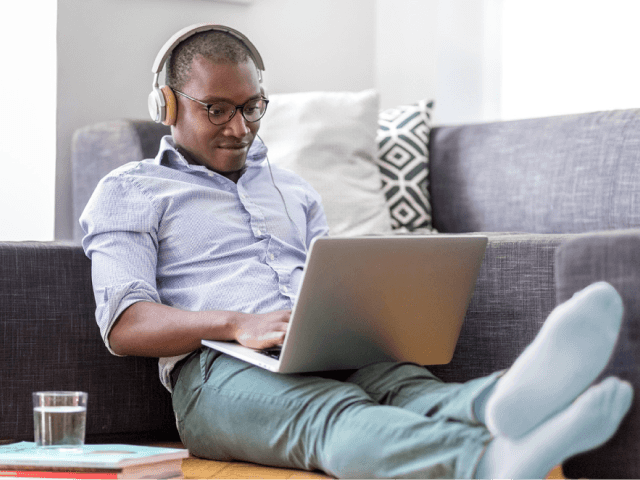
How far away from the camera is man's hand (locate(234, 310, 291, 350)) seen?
3.83ft

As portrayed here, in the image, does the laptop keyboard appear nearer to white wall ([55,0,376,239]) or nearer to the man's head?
the man's head

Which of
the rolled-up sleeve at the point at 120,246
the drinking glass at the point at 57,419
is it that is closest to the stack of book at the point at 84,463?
the drinking glass at the point at 57,419

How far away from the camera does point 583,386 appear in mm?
918

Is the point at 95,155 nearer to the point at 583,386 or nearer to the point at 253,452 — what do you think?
the point at 253,452

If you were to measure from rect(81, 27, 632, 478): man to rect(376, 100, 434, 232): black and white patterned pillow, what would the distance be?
0.48 meters

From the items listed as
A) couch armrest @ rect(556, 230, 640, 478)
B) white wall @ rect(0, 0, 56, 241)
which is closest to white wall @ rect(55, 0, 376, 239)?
white wall @ rect(0, 0, 56, 241)

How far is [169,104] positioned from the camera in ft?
5.06

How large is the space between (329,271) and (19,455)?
46 centimetres

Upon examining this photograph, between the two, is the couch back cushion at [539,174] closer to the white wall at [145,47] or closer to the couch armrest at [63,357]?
the white wall at [145,47]

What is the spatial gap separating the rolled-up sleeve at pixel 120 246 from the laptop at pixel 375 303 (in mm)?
159

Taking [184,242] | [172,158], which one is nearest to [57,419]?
[184,242]

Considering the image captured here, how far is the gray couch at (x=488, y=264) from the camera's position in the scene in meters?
1.03

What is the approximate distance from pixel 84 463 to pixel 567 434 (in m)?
0.58

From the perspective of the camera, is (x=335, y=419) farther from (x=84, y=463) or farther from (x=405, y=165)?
(x=405, y=165)
